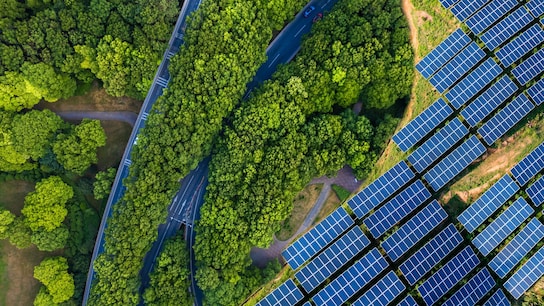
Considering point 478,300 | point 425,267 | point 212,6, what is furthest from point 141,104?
point 478,300

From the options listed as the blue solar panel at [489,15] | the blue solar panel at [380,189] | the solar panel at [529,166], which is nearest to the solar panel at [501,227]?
the solar panel at [529,166]

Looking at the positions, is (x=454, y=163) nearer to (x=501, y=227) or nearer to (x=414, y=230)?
(x=501, y=227)

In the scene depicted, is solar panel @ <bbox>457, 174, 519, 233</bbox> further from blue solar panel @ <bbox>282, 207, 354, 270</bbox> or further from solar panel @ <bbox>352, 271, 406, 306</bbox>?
blue solar panel @ <bbox>282, 207, 354, 270</bbox>

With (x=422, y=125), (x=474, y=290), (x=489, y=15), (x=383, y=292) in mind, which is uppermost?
(x=489, y=15)

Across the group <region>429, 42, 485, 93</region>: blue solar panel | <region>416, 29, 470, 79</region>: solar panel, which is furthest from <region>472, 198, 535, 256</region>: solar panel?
<region>416, 29, 470, 79</region>: solar panel

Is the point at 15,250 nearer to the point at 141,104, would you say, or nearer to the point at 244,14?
the point at 141,104

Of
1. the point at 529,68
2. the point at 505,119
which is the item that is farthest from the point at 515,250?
the point at 529,68
